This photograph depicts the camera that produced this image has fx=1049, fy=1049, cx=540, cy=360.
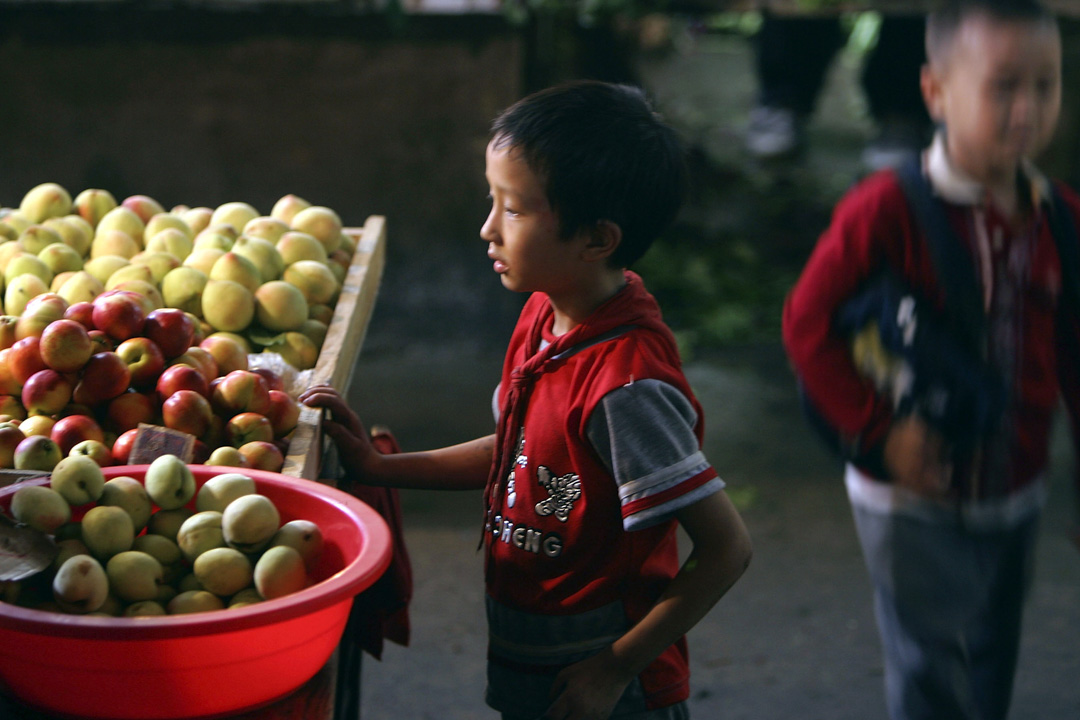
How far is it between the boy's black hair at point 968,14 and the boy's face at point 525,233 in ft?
2.04

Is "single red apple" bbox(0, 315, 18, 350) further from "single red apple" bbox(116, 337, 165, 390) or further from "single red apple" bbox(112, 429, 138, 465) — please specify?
"single red apple" bbox(112, 429, 138, 465)

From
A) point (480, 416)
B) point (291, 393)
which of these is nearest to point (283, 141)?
point (480, 416)

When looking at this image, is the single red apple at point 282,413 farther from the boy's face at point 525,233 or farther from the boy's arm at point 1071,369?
the boy's arm at point 1071,369

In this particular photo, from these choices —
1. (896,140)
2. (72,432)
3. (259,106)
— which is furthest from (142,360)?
(896,140)

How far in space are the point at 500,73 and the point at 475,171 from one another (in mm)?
462

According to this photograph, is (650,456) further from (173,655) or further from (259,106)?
(259,106)

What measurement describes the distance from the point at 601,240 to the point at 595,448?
29 centimetres

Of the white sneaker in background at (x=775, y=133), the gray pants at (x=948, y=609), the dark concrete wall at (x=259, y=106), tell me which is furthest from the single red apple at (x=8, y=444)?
the white sneaker in background at (x=775, y=133)

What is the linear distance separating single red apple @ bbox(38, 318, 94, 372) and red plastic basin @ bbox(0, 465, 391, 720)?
601 millimetres

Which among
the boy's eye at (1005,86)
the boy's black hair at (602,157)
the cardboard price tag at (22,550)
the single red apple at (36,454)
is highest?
the boy's eye at (1005,86)

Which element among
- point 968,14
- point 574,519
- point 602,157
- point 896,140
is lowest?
point 896,140

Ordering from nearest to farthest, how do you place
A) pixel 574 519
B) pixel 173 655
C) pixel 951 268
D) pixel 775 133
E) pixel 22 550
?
pixel 173 655 → pixel 22 550 → pixel 574 519 → pixel 951 268 → pixel 775 133

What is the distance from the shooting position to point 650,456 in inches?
51.8

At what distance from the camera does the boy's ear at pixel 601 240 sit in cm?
145
